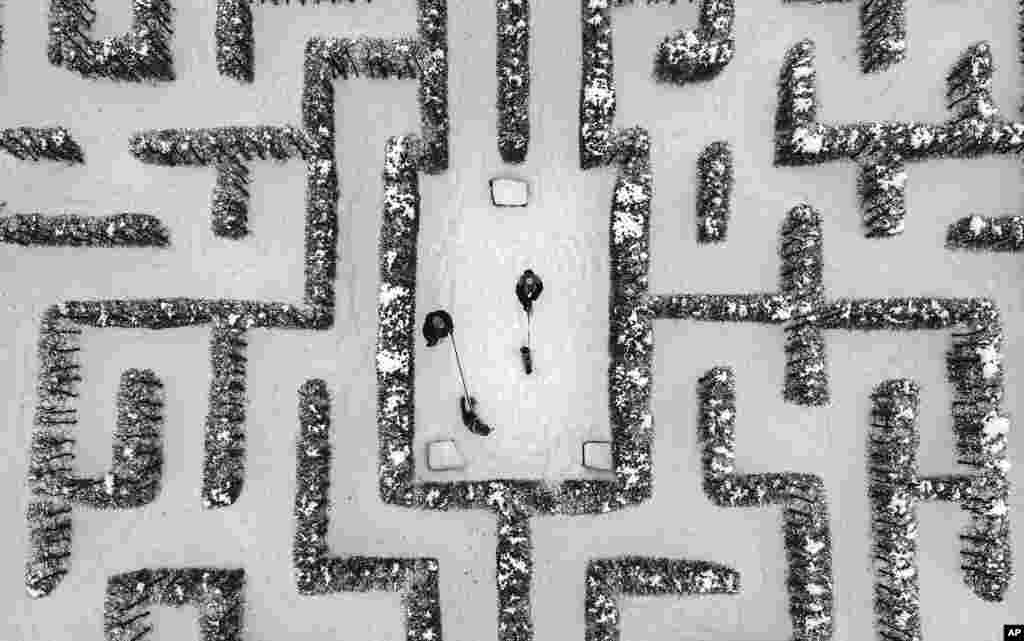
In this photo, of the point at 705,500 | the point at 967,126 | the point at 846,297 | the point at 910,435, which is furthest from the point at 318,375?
the point at 967,126

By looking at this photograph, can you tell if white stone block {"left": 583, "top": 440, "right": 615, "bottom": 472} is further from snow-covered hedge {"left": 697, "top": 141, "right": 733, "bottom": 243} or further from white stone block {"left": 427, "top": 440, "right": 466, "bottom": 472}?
snow-covered hedge {"left": 697, "top": 141, "right": 733, "bottom": 243}

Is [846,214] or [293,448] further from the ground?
[846,214]

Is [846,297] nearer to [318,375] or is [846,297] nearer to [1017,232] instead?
[1017,232]

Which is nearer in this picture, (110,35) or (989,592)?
(989,592)

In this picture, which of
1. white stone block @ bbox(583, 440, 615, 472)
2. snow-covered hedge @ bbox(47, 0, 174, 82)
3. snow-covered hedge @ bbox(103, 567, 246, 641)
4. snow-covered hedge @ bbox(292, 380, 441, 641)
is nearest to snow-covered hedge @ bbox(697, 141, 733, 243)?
white stone block @ bbox(583, 440, 615, 472)

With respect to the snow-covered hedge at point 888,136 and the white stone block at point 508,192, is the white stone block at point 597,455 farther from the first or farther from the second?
the snow-covered hedge at point 888,136

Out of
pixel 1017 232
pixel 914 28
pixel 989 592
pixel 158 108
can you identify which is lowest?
pixel 989 592
